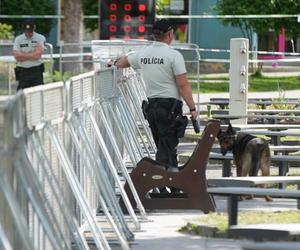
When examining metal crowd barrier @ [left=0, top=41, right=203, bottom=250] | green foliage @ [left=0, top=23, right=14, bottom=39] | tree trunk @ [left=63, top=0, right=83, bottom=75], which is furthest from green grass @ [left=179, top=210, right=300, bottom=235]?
green foliage @ [left=0, top=23, right=14, bottom=39]

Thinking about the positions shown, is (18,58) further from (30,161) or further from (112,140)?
(30,161)

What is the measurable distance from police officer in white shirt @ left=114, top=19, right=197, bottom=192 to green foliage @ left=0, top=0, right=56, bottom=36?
140 feet

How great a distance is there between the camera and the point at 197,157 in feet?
41.5

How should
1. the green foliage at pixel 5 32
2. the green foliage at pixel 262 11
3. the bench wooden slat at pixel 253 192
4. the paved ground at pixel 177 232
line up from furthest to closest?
1. the green foliage at pixel 262 11
2. the green foliage at pixel 5 32
3. the paved ground at pixel 177 232
4. the bench wooden slat at pixel 253 192

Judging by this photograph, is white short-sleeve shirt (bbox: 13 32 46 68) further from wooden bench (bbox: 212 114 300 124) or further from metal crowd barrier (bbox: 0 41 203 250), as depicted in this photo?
metal crowd barrier (bbox: 0 41 203 250)

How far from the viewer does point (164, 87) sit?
13055 millimetres

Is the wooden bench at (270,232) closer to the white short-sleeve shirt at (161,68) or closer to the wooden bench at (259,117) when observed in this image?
the white short-sleeve shirt at (161,68)

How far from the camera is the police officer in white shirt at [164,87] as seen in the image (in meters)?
13.0

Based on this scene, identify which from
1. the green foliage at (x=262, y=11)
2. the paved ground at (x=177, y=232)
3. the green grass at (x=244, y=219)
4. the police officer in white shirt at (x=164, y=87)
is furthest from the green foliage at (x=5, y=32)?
the green grass at (x=244, y=219)

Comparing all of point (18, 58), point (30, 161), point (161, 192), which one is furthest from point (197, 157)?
point (18, 58)

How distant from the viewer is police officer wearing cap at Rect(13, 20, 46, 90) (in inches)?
799

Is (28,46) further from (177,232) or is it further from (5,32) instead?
(5,32)

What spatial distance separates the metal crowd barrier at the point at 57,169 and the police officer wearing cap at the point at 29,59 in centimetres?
710

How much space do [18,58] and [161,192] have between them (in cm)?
766
